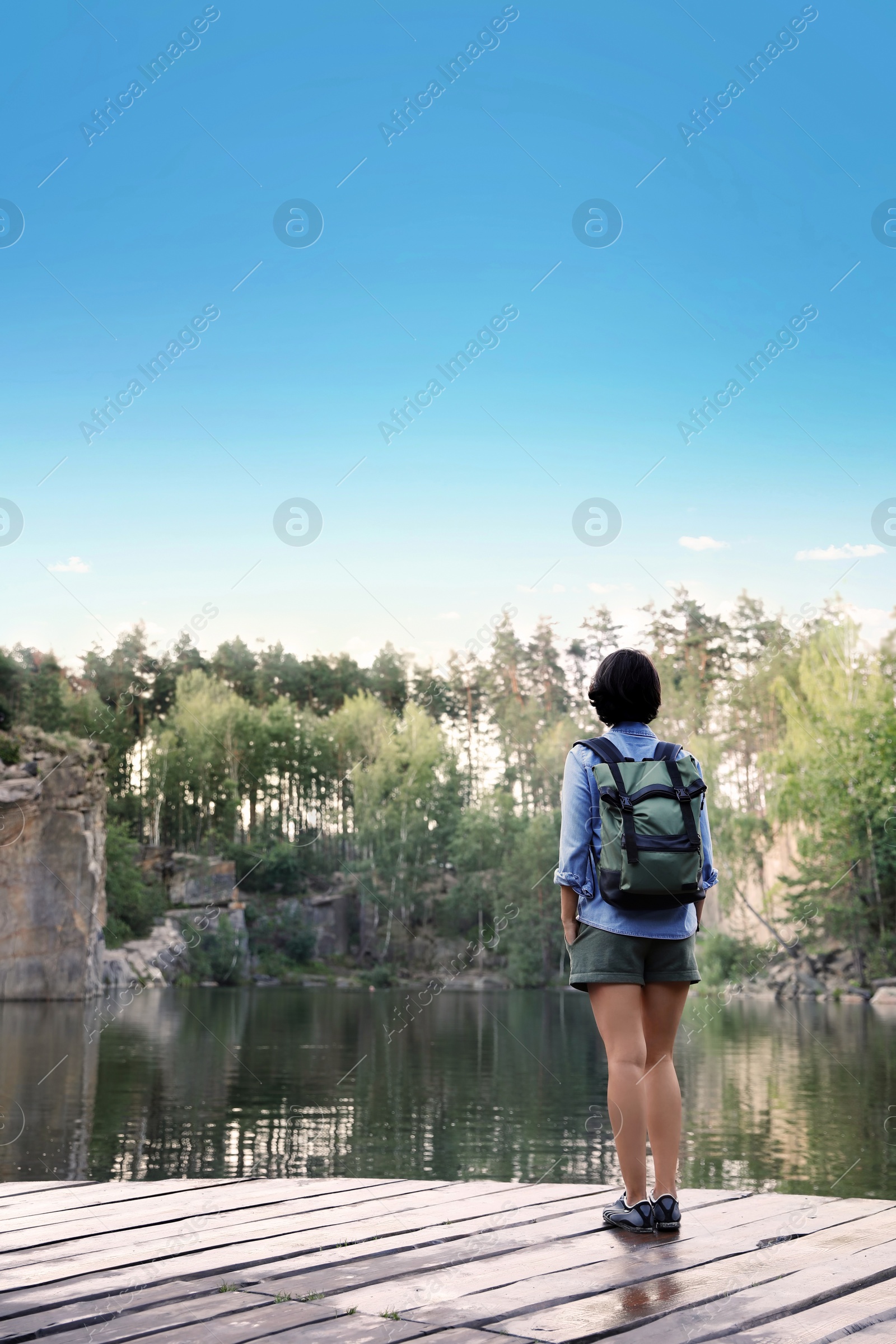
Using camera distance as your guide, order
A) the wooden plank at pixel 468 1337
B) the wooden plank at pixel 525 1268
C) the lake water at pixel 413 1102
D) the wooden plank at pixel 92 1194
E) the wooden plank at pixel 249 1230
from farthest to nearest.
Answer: the lake water at pixel 413 1102, the wooden plank at pixel 92 1194, the wooden plank at pixel 249 1230, the wooden plank at pixel 525 1268, the wooden plank at pixel 468 1337

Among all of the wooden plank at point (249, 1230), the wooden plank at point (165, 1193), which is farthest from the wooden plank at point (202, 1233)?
the wooden plank at point (165, 1193)

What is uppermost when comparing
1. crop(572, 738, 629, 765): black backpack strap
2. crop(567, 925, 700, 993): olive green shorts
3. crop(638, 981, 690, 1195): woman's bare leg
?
crop(572, 738, 629, 765): black backpack strap

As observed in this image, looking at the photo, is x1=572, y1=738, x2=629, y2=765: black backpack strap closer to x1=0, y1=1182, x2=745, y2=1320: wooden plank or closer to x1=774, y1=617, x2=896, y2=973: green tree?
x1=0, y1=1182, x2=745, y2=1320: wooden plank

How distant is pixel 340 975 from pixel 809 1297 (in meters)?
44.9

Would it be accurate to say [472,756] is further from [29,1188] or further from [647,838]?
[647,838]

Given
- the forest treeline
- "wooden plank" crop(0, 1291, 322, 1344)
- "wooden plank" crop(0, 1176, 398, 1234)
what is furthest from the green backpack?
the forest treeline

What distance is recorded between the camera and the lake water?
29.1 ft

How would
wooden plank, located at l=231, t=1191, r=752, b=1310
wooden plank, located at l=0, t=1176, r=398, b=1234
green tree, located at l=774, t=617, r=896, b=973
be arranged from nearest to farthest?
wooden plank, located at l=231, t=1191, r=752, b=1310
wooden plank, located at l=0, t=1176, r=398, b=1234
green tree, located at l=774, t=617, r=896, b=973

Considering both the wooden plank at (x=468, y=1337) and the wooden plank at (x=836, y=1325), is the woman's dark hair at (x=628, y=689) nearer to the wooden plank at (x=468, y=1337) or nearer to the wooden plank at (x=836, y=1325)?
the wooden plank at (x=836, y=1325)

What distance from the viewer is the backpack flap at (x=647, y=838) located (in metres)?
3.14

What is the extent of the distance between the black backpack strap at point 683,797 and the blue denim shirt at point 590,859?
44mm

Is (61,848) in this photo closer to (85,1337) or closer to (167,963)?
(167,963)

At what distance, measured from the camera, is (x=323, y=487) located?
4581 centimetres

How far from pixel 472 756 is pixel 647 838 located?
53.4 meters
